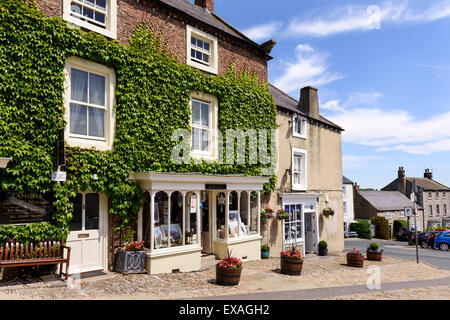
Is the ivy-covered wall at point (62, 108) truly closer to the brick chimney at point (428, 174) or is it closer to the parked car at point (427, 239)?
the parked car at point (427, 239)

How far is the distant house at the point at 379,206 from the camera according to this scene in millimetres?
42312

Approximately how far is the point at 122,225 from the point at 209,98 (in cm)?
613

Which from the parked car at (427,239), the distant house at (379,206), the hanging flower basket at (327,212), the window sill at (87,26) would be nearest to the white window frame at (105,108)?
the window sill at (87,26)

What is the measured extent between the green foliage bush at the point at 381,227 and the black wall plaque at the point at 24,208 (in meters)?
41.2

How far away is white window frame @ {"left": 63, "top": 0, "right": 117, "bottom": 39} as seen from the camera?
8.95 m

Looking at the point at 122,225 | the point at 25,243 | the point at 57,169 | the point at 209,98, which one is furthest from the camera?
the point at 209,98

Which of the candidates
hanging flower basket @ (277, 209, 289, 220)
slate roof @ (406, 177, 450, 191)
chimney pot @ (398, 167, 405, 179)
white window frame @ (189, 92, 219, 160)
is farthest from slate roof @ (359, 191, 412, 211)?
white window frame @ (189, 92, 219, 160)

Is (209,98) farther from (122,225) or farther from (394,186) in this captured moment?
(394,186)

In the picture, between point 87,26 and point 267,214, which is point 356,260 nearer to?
point 267,214

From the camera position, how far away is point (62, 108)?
849 centimetres

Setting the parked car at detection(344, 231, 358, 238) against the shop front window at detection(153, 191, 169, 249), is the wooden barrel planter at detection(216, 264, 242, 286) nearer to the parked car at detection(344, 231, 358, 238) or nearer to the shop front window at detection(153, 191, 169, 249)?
the shop front window at detection(153, 191, 169, 249)

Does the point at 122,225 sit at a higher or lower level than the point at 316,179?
lower

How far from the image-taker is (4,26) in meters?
7.70

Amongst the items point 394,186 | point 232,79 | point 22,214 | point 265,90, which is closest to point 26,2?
point 22,214
